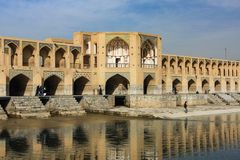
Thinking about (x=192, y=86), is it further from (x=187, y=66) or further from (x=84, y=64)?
(x=84, y=64)

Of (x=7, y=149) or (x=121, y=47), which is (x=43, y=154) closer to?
(x=7, y=149)

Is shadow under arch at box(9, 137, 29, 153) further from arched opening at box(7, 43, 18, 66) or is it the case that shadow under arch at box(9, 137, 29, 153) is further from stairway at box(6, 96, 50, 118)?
arched opening at box(7, 43, 18, 66)

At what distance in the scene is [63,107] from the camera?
1155 inches

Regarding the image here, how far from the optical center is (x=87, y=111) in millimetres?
31438

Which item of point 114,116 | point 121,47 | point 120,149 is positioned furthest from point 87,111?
point 120,149

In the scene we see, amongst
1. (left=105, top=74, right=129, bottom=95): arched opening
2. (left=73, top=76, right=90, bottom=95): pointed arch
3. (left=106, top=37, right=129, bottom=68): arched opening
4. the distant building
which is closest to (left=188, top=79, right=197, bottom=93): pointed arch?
the distant building

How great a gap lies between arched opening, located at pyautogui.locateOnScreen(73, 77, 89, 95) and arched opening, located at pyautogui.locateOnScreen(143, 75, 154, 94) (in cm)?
637

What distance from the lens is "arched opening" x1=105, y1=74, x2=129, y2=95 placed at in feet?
130

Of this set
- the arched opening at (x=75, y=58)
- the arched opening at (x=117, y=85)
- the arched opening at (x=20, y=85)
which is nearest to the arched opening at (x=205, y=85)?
the arched opening at (x=117, y=85)

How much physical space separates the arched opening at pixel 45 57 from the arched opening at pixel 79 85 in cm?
412

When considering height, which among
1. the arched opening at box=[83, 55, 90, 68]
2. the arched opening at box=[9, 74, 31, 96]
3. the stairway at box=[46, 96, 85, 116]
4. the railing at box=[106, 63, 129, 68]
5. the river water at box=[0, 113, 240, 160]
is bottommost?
the river water at box=[0, 113, 240, 160]

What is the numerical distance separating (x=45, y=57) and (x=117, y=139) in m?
19.5

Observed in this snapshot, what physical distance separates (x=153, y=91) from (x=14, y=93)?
13977mm

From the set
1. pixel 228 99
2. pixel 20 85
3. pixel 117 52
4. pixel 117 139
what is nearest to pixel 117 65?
pixel 117 52
